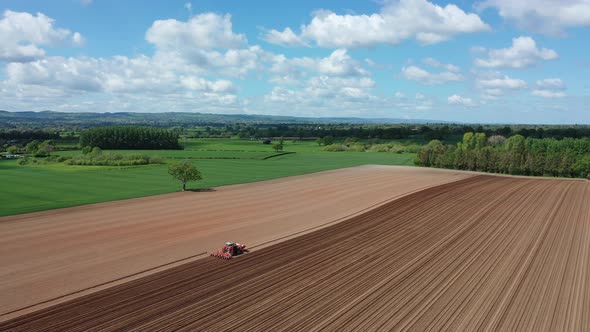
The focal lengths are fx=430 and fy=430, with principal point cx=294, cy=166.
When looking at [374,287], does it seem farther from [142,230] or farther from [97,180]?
[97,180]

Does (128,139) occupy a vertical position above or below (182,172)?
above

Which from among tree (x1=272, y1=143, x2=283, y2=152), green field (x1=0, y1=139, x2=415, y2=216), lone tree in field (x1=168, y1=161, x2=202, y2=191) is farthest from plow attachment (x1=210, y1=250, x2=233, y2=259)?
tree (x1=272, y1=143, x2=283, y2=152)

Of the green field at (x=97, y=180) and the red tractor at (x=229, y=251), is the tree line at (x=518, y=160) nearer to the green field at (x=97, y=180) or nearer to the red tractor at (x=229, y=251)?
the green field at (x=97, y=180)

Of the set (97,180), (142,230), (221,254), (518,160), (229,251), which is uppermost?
(518,160)

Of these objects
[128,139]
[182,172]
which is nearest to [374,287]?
[182,172]

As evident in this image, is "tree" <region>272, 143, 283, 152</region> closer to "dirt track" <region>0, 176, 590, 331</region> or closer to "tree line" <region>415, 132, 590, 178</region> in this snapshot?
"tree line" <region>415, 132, 590, 178</region>
